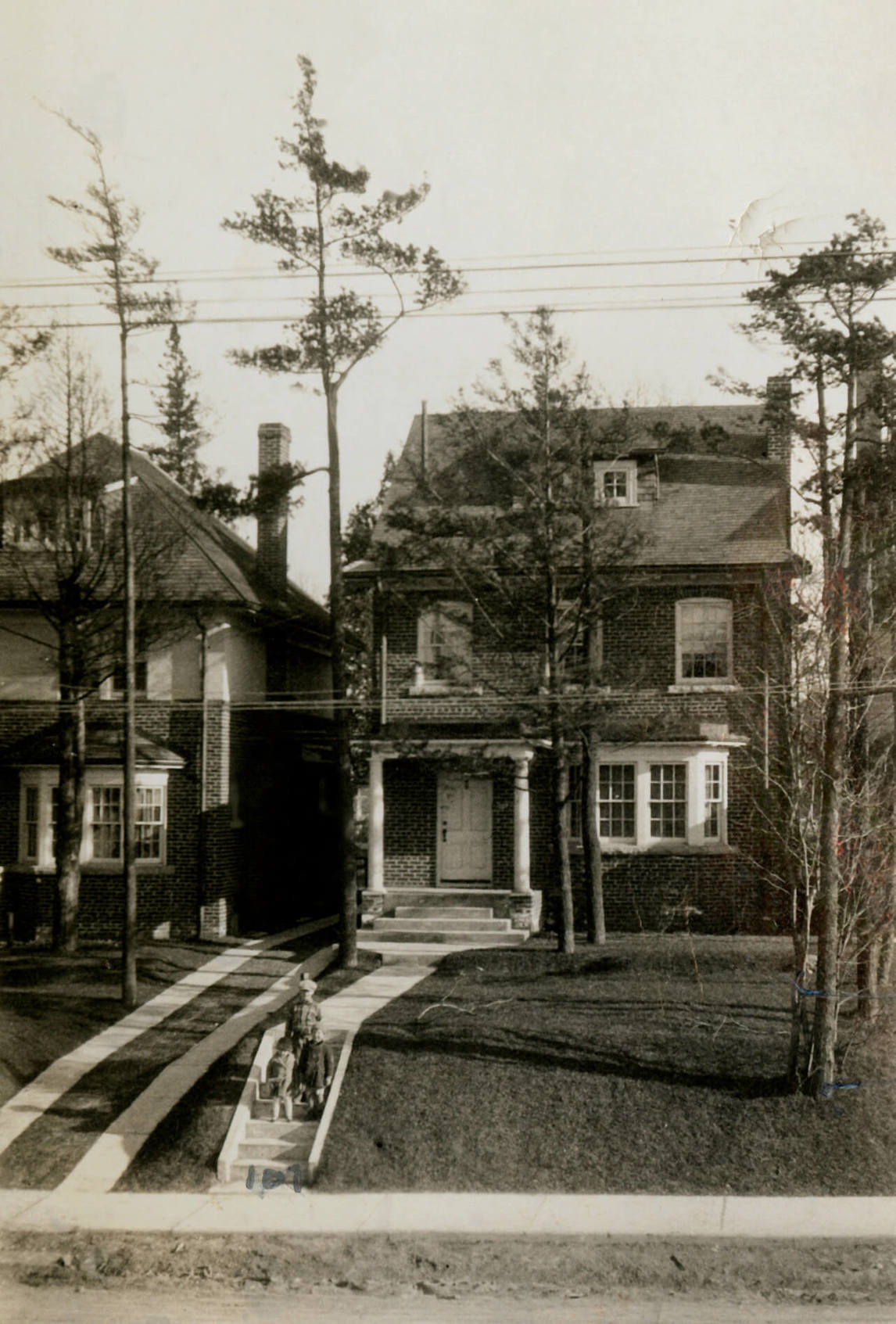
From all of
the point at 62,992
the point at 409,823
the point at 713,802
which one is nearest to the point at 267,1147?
the point at 62,992

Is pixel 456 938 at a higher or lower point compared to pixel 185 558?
lower

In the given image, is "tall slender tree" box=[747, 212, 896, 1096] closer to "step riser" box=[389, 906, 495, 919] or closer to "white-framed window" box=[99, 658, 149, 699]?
"step riser" box=[389, 906, 495, 919]

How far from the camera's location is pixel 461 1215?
32.3 ft

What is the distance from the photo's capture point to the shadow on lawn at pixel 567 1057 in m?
11.4

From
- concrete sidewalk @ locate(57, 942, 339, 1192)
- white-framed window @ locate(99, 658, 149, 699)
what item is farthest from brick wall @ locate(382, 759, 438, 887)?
white-framed window @ locate(99, 658, 149, 699)

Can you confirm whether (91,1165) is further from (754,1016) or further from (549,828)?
(549,828)

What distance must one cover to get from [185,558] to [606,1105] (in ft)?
39.8

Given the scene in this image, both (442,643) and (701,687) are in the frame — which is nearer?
(701,687)

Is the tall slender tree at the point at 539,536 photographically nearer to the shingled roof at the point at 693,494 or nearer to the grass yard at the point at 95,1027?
the shingled roof at the point at 693,494

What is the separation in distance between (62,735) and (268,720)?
470cm

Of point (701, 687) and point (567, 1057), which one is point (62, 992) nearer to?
point (567, 1057)

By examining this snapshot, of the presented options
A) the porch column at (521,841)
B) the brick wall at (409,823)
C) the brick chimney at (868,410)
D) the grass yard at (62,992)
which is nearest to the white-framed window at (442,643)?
the brick wall at (409,823)

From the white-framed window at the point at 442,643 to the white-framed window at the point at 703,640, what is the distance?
3.46m

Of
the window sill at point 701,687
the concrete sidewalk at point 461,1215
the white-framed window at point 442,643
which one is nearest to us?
the concrete sidewalk at point 461,1215
